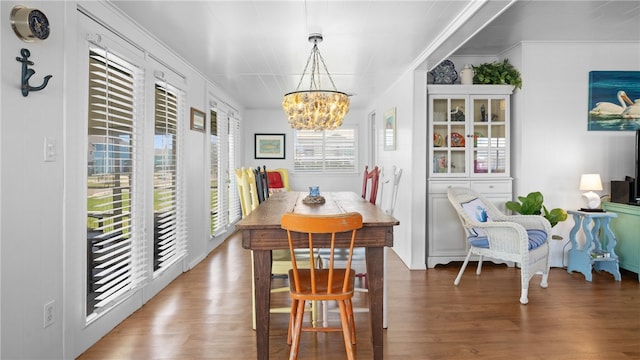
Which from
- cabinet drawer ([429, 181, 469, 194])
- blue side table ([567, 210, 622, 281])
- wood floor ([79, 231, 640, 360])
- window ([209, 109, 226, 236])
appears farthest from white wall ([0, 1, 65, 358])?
blue side table ([567, 210, 622, 281])

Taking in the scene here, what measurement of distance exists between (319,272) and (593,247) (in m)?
3.31

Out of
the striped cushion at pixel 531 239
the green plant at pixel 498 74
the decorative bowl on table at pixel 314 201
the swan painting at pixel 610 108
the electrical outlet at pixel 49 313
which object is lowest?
the electrical outlet at pixel 49 313

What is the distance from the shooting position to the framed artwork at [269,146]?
7.78 meters

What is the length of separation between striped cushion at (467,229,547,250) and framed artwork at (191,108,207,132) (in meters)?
3.18

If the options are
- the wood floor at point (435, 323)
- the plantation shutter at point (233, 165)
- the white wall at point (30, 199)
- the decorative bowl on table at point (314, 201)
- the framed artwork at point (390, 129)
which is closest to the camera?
the white wall at point (30, 199)

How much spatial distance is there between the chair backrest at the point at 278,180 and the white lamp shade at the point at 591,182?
4.61 meters

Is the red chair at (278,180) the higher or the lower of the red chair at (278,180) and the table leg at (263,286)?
the higher

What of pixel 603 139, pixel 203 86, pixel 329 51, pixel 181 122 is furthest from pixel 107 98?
pixel 603 139

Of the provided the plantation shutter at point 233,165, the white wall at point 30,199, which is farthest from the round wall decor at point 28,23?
the plantation shutter at point 233,165

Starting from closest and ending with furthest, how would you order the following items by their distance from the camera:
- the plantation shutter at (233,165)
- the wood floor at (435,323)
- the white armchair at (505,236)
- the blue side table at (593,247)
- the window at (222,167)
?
the wood floor at (435,323), the white armchair at (505,236), the blue side table at (593,247), the window at (222,167), the plantation shutter at (233,165)

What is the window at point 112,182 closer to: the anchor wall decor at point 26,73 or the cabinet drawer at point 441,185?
the anchor wall decor at point 26,73

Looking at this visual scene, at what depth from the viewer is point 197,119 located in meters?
4.62

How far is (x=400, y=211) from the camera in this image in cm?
500

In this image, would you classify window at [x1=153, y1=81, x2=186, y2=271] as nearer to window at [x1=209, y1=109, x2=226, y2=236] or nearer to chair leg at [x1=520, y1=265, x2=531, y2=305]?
window at [x1=209, y1=109, x2=226, y2=236]
